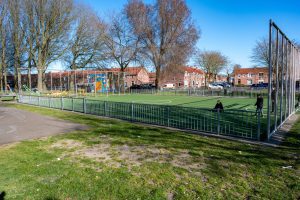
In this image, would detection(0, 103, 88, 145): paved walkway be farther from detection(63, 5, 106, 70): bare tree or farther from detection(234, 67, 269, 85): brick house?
detection(234, 67, 269, 85): brick house

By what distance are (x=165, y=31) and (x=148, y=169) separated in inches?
1484

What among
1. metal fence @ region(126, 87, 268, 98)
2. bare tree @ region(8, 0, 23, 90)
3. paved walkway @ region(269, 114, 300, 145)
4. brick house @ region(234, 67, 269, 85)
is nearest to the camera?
paved walkway @ region(269, 114, 300, 145)

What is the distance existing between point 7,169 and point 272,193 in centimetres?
546

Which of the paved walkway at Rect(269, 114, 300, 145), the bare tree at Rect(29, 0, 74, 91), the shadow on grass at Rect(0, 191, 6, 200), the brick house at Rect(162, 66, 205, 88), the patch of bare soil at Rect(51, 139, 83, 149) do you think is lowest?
the shadow on grass at Rect(0, 191, 6, 200)

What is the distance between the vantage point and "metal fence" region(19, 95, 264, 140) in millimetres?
8980

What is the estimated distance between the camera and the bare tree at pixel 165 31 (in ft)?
133

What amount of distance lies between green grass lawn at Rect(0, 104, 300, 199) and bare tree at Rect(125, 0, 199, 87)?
34.2 metres

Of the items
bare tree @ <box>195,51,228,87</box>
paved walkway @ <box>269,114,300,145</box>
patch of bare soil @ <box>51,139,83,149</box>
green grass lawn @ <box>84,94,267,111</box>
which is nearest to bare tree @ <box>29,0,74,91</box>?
green grass lawn @ <box>84,94,267,111</box>

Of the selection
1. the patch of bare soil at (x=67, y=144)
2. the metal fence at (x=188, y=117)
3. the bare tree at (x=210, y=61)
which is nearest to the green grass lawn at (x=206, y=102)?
the metal fence at (x=188, y=117)

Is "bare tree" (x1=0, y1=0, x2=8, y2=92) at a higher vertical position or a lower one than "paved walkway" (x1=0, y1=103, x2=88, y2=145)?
higher

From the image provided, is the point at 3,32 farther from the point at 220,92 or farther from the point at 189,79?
the point at 189,79

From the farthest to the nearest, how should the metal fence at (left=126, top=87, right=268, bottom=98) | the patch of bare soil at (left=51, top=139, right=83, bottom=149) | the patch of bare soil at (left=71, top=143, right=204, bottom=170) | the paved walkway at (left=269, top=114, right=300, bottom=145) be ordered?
the metal fence at (left=126, top=87, right=268, bottom=98) → the paved walkway at (left=269, top=114, right=300, bottom=145) → the patch of bare soil at (left=51, top=139, right=83, bottom=149) → the patch of bare soil at (left=71, top=143, right=204, bottom=170)

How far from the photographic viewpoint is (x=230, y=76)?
92750mm

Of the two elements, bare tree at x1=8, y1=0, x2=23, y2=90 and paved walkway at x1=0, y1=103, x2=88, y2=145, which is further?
bare tree at x1=8, y1=0, x2=23, y2=90
